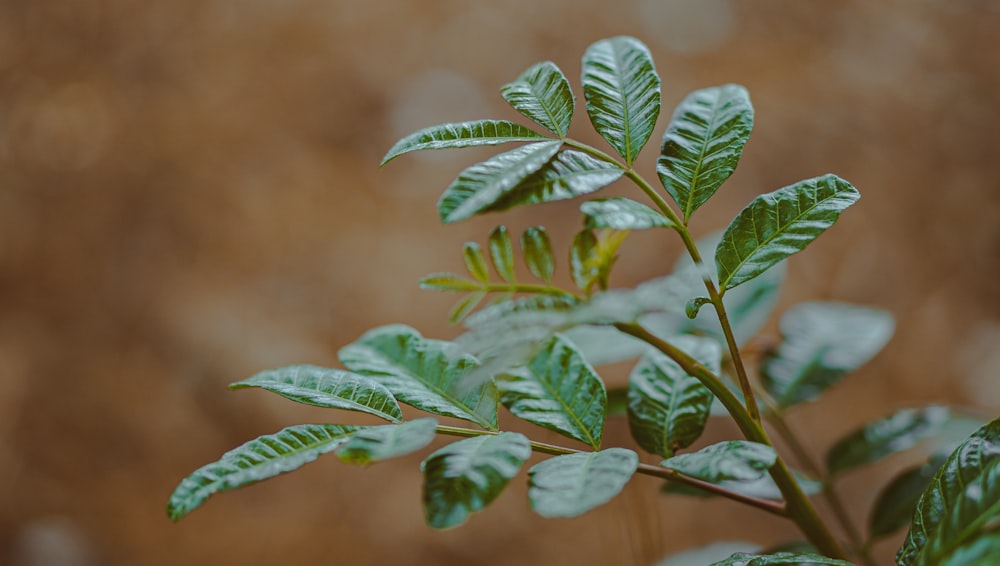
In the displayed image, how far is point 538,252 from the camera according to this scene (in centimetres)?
50

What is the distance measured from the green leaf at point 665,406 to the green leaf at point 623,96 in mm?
198

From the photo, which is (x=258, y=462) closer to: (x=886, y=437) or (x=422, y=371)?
(x=422, y=371)

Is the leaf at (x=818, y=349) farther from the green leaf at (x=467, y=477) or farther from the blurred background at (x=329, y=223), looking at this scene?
the blurred background at (x=329, y=223)

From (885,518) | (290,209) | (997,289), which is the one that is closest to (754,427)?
(885,518)

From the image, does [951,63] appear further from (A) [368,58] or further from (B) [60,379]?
(B) [60,379]

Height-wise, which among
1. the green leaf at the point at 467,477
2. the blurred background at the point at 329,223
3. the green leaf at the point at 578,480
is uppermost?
the blurred background at the point at 329,223

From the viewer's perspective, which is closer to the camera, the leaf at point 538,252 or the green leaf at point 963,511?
the green leaf at point 963,511

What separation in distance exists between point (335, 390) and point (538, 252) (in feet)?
0.51

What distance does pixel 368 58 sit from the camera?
1.63 meters

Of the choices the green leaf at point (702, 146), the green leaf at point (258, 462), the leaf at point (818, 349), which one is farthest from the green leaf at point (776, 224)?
the leaf at point (818, 349)

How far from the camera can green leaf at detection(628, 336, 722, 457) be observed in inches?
21.8

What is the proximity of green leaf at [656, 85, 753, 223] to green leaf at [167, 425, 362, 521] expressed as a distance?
0.25m

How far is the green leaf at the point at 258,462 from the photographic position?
0.39 m

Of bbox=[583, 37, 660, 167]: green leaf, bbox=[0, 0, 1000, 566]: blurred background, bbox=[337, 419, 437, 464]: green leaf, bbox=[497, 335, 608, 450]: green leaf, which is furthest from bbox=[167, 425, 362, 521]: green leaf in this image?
bbox=[0, 0, 1000, 566]: blurred background
